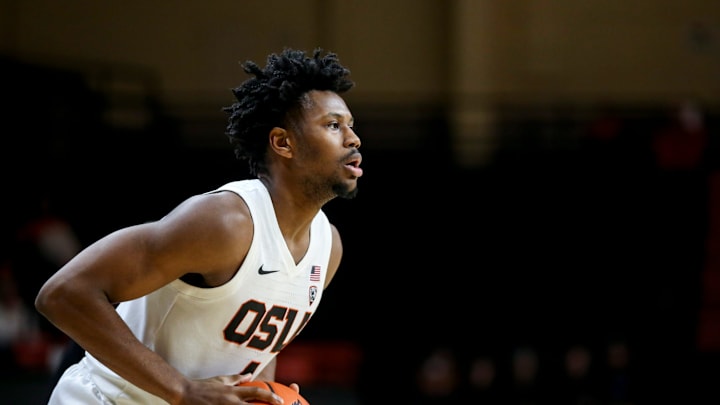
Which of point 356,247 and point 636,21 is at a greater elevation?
point 636,21

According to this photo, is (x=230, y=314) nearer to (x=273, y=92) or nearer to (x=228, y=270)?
(x=228, y=270)

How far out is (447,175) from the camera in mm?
12516

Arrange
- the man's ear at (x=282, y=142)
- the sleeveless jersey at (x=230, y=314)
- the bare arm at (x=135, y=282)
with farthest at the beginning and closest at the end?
the man's ear at (x=282, y=142) → the sleeveless jersey at (x=230, y=314) → the bare arm at (x=135, y=282)

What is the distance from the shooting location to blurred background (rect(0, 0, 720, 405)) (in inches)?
428

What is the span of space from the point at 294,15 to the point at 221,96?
1459 mm

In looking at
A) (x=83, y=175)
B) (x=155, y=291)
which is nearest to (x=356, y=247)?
(x=83, y=175)

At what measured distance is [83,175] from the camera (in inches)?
477

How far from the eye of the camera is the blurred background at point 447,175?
10.9m

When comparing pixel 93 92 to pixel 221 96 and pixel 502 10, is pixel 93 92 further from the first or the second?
pixel 502 10

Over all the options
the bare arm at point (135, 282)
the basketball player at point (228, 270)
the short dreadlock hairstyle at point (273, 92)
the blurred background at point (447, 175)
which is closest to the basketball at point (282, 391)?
the basketball player at point (228, 270)

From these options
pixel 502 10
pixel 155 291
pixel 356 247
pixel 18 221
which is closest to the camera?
pixel 155 291

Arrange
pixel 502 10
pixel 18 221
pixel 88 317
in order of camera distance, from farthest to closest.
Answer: pixel 502 10 → pixel 18 221 → pixel 88 317

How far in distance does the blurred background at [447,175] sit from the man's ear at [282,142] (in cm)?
576

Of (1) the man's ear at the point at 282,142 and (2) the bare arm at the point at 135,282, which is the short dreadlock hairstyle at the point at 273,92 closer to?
(1) the man's ear at the point at 282,142
